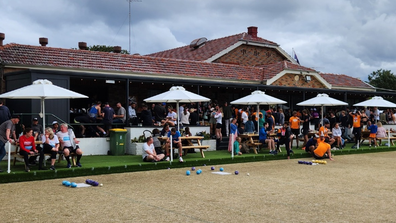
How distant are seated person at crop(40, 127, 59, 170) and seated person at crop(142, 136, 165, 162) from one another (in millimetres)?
2629

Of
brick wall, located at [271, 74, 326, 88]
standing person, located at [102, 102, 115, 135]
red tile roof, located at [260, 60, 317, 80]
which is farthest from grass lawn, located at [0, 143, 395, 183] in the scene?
red tile roof, located at [260, 60, 317, 80]

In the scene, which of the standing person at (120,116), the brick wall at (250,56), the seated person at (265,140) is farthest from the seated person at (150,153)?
the brick wall at (250,56)

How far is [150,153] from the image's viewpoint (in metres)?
12.6

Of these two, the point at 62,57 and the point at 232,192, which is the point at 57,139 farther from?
the point at 62,57

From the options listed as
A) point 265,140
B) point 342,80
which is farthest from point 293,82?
point 265,140

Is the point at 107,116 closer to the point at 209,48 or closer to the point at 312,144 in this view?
the point at 312,144

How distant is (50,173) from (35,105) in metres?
4.98

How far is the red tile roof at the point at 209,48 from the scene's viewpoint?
91.6 feet

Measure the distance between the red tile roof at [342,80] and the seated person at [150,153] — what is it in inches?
771

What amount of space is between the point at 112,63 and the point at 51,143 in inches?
402

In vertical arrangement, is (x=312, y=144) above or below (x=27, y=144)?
below

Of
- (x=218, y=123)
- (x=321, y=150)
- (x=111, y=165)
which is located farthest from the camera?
(x=218, y=123)

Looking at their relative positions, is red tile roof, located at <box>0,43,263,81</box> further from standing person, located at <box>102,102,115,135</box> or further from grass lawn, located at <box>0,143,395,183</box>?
grass lawn, located at <box>0,143,395,183</box>

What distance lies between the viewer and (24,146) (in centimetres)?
1037
